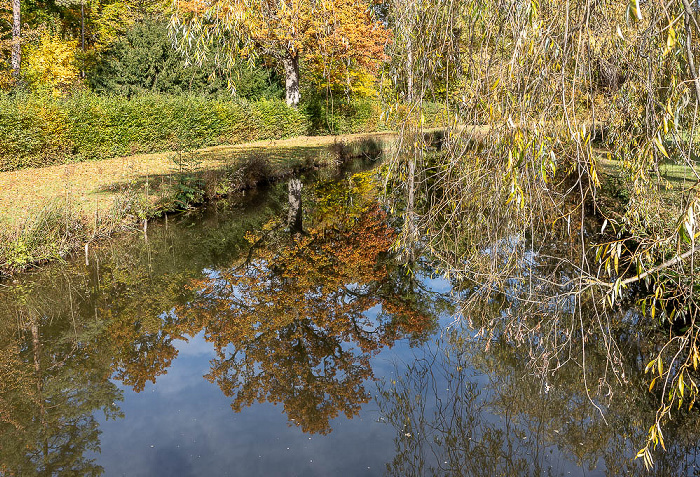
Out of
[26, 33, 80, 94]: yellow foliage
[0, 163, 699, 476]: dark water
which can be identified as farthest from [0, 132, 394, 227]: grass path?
[26, 33, 80, 94]: yellow foliage

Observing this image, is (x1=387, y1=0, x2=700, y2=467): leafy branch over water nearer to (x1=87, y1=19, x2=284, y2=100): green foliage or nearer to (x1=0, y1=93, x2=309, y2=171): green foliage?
(x1=0, y1=93, x2=309, y2=171): green foliage

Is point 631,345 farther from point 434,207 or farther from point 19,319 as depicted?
point 19,319

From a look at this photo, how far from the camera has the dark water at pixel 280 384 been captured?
396 centimetres

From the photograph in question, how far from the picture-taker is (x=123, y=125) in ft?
53.2

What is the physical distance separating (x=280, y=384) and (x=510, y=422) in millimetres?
1882

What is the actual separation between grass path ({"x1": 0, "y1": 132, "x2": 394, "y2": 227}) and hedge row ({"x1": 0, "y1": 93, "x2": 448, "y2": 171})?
1.52 ft

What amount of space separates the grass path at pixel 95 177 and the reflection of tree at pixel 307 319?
314 centimetres

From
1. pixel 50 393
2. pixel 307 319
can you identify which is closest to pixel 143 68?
pixel 307 319

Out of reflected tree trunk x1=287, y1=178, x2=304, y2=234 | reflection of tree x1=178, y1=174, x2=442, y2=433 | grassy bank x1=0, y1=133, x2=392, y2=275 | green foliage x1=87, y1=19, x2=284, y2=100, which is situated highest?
green foliage x1=87, y1=19, x2=284, y2=100

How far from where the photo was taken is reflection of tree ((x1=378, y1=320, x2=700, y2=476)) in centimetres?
383

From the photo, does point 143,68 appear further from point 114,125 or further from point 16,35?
point 114,125

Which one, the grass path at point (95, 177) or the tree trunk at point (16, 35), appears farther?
the tree trunk at point (16, 35)

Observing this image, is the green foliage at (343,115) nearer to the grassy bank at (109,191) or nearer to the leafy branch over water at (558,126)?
the grassy bank at (109,191)

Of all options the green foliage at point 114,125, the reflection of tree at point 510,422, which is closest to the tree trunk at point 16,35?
the green foliage at point 114,125
